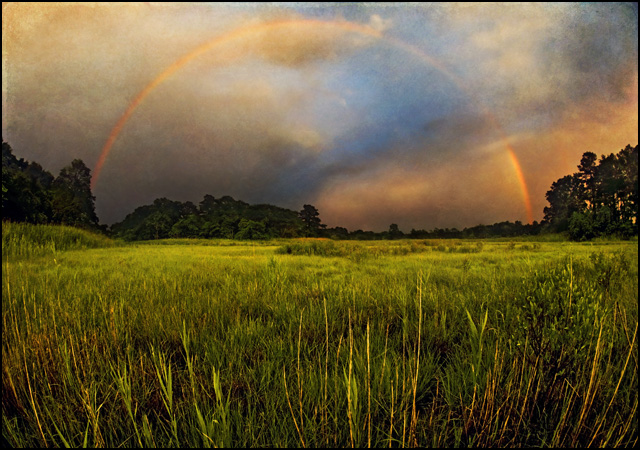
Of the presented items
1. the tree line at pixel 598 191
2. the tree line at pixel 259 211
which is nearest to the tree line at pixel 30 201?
the tree line at pixel 259 211

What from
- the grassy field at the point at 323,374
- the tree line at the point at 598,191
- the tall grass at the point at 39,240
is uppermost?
the tree line at the point at 598,191

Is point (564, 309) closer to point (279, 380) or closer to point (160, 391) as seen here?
point (279, 380)

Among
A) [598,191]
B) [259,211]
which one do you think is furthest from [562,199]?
[259,211]

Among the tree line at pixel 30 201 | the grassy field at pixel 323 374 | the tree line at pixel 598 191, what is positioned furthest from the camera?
the tree line at pixel 598 191

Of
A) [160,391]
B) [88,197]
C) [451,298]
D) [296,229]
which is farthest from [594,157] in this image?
[88,197]

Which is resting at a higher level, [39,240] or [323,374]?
[39,240]

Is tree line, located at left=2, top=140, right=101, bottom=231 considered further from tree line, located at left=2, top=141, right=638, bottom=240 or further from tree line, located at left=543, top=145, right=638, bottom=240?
tree line, located at left=543, top=145, right=638, bottom=240

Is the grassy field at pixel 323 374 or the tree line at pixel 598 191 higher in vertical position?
the tree line at pixel 598 191

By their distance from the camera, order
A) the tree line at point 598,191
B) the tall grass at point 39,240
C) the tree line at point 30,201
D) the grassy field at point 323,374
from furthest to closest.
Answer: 1. the tree line at point 598,191
2. the tree line at point 30,201
3. the tall grass at point 39,240
4. the grassy field at point 323,374

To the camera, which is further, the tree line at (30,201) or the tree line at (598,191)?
the tree line at (598,191)

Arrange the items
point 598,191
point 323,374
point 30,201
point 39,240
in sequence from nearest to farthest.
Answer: point 323,374
point 39,240
point 30,201
point 598,191

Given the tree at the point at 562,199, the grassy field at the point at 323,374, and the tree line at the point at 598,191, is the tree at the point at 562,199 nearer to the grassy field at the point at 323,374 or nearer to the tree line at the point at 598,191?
the tree line at the point at 598,191

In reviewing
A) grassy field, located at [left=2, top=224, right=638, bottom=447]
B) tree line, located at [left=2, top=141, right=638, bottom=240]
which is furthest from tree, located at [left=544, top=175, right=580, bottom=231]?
grassy field, located at [left=2, top=224, right=638, bottom=447]

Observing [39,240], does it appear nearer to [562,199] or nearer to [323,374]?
[323,374]
